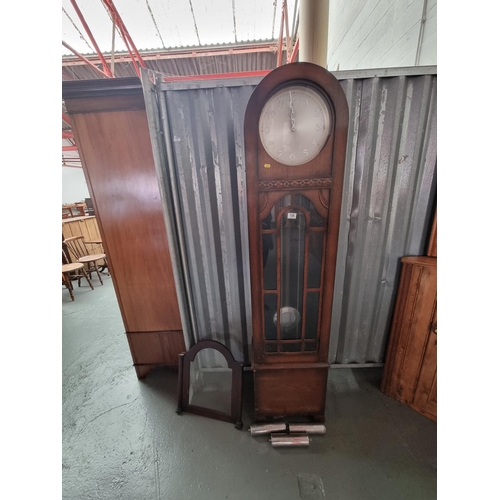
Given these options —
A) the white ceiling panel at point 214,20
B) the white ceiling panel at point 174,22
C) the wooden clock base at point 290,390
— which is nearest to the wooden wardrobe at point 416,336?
the wooden clock base at point 290,390

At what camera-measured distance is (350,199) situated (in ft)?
4.28

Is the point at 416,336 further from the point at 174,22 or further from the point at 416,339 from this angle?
the point at 174,22

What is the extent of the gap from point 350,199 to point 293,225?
518mm

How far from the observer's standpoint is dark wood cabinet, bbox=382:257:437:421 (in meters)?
1.26

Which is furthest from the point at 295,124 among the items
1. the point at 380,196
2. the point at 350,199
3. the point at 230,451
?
the point at 230,451

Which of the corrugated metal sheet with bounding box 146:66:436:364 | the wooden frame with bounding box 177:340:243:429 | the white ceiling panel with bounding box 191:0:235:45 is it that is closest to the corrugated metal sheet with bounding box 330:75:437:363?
the corrugated metal sheet with bounding box 146:66:436:364

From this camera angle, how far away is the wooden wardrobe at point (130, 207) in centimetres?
121

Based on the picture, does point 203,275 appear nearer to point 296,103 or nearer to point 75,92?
point 296,103

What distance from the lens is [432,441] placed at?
1.23 meters

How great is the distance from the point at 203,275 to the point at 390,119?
1.45 metres

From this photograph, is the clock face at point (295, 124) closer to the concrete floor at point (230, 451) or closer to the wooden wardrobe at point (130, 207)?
the wooden wardrobe at point (130, 207)

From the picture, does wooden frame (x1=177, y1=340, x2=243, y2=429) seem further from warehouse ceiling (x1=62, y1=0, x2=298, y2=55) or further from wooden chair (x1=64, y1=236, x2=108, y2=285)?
warehouse ceiling (x1=62, y1=0, x2=298, y2=55)

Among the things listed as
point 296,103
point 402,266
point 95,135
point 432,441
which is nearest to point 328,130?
point 296,103

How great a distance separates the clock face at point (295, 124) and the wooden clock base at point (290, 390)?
107cm
